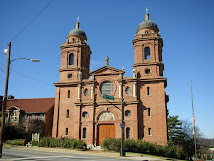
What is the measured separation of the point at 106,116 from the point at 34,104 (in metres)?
19.1

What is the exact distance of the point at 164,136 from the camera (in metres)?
35.5

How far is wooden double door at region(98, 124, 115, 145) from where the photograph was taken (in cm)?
3753

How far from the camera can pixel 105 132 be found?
37750 millimetres

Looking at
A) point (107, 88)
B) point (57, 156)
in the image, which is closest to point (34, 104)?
point (107, 88)

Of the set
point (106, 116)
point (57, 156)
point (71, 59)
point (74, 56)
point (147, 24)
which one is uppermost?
point (147, 24)

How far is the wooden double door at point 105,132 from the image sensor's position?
3753cm

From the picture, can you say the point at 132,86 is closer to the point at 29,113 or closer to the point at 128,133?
the point at 128,133

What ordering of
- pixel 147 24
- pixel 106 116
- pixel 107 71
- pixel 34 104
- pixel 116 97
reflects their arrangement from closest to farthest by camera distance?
pixel 106 116 < pixel 116 97 < pixel 107 71 < pixel 147 24 < pixel 34 104

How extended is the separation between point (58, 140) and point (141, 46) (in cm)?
2075

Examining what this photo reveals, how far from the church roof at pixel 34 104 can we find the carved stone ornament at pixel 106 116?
44.5 ft

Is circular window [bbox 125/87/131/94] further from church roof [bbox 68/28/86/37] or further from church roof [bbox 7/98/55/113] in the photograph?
church roof [bbox 7/98/55/113]

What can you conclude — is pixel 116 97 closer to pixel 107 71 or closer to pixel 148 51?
pixel 107 71

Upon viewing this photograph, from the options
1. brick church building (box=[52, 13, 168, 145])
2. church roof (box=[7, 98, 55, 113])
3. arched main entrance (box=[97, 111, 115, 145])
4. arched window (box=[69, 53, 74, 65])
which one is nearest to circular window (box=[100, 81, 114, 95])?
brick church building (box=[52, 13, 168, 145])

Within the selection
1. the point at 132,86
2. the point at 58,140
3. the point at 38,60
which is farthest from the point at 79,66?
the point at 38,60
